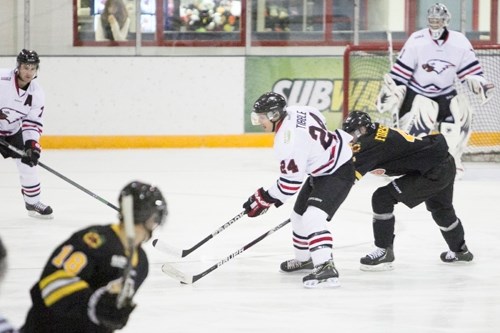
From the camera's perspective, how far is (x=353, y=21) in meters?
10.3

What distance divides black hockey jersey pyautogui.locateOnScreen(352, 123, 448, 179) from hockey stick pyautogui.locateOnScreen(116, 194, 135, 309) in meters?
2.63

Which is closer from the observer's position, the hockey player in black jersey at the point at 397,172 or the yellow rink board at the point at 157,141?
the hockey player in black jersey at the point at 397,172

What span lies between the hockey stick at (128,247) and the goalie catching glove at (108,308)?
0.04 feet

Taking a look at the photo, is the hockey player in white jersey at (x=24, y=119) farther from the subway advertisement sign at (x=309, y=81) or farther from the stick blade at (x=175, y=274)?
the subway advertisement sign at (x=309, y=81)

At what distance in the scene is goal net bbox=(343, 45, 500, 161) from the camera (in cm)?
928

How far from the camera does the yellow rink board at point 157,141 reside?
32.7ft

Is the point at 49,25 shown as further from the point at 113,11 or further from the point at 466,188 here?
the point at 466,188

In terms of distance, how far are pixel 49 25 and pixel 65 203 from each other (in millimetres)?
3050

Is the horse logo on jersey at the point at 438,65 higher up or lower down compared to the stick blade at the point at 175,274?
higher up

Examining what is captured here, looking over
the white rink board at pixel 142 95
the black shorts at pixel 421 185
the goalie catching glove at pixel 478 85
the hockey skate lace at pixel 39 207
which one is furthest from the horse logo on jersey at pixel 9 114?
the white rink board at pixel 142 95

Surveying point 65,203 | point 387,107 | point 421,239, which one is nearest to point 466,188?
point 387,107

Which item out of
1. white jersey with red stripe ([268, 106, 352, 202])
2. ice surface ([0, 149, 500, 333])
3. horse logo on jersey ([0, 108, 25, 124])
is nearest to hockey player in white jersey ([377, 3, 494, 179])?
ice surface ([0, 149, 500, 333])

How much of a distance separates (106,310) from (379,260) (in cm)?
288

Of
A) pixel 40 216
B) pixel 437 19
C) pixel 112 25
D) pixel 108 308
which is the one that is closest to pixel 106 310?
pixel 108 308
